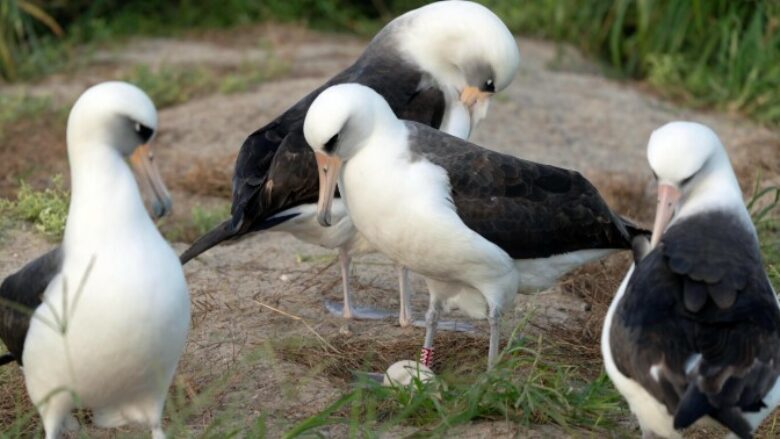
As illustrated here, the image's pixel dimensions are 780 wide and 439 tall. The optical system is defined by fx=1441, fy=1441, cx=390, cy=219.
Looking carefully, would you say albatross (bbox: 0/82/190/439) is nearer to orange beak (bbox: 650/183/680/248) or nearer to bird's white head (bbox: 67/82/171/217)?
bird's white head (bbox: 67/82/171/217)

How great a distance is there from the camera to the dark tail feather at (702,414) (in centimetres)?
432

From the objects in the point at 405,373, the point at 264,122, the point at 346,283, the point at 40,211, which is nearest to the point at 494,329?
the point at 405,373

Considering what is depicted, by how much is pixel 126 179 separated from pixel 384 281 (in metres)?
3.02

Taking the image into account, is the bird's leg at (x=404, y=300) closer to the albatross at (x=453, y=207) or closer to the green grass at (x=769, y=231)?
the albatross at (x=453, y=207)

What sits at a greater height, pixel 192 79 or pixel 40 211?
pixel 40 211

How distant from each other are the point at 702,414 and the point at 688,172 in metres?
1.08

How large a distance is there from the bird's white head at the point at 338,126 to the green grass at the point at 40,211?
6.84 ft

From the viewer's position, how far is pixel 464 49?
700 centimetres

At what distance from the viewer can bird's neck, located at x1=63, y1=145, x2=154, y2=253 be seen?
14.7 ft

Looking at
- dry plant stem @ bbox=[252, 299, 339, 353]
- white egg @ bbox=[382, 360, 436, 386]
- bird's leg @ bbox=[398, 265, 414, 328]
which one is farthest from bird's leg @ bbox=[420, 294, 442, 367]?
bird's leg @ bbox=[398, 265, 414, 328]

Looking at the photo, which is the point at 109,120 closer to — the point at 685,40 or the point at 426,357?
the point at 426,357

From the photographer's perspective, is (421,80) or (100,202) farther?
(421,80)

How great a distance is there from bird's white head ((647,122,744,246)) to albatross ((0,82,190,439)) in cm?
176

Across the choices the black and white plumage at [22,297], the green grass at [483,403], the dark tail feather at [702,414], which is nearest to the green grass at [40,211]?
the black and white plumage at [22,297]
